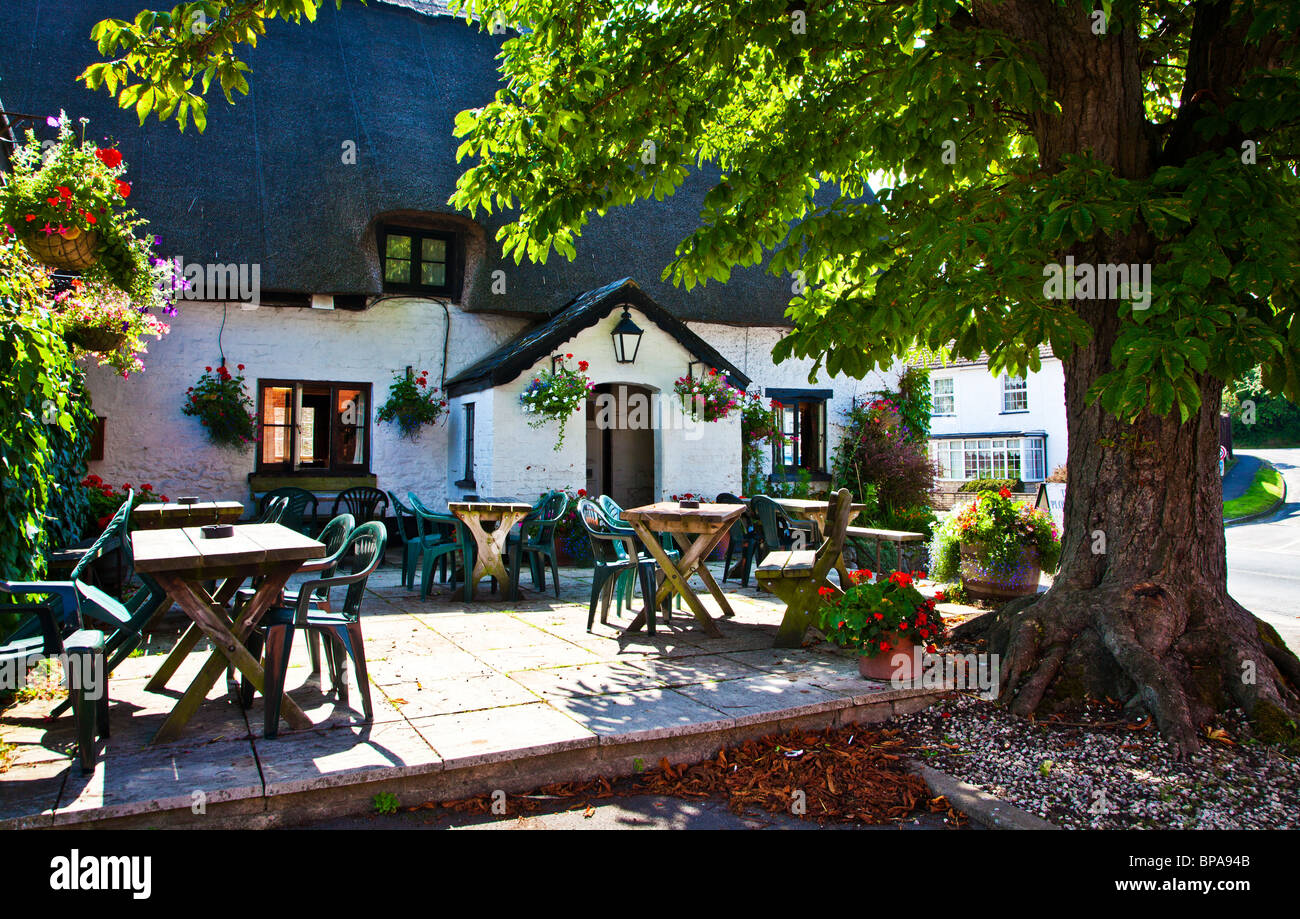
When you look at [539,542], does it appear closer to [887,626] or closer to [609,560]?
[609,560]

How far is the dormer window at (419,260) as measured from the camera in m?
11.2

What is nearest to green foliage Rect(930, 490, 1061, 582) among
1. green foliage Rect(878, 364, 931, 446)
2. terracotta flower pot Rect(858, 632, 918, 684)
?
terracotta flower pot Rect(858, 632, 918, 684)

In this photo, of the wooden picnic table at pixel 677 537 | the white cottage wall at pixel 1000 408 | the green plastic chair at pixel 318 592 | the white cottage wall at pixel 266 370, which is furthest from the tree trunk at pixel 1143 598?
the white cottage wall at pixel 1000 408

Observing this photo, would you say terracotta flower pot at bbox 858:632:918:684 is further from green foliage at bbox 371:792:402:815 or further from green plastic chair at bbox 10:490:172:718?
green plastic chair at bbox 10:490:172:718

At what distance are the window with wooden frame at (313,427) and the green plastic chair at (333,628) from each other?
6.88 m

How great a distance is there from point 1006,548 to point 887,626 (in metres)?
3.10

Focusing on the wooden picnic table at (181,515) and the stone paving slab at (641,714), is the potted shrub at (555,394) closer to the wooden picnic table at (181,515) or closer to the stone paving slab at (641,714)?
the wooden picnic table at (181,515)

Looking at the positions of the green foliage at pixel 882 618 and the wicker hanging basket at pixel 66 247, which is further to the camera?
the wicker hanging basket at pixel 66 247

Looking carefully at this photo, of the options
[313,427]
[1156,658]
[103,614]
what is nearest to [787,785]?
[1156,658]

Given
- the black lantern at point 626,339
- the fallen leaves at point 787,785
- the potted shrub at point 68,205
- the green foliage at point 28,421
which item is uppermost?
the potted shrub at point 68,205

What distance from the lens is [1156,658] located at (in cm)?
416

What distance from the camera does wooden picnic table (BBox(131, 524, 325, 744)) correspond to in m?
3.40

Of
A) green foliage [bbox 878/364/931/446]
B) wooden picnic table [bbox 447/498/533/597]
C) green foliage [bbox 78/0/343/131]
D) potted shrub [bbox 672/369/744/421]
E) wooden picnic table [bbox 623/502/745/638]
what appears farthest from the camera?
green foliage [bbox 878/364/931/446]

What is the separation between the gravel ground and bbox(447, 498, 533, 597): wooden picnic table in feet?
13.7
